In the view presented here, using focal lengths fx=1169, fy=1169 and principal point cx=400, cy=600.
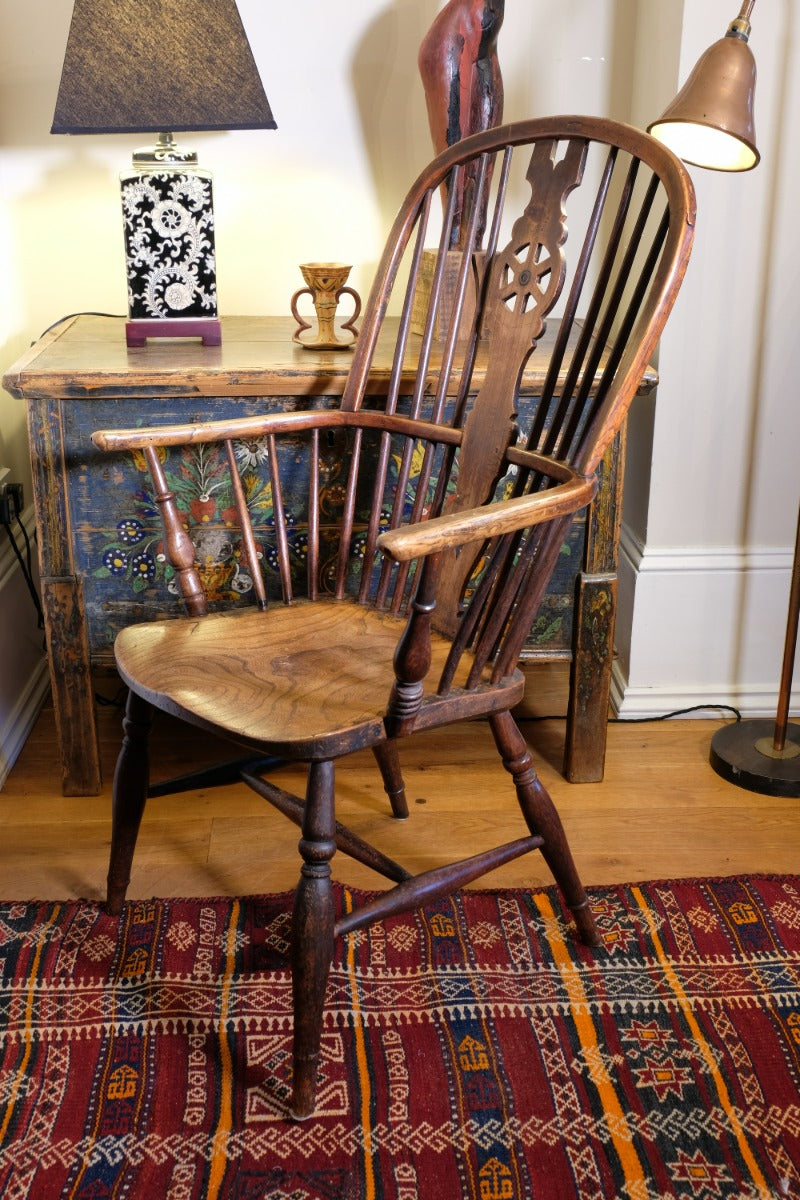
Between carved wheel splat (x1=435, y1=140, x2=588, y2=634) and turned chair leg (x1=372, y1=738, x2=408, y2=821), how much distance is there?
0.35 meters

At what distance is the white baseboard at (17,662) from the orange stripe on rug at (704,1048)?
4.15ft

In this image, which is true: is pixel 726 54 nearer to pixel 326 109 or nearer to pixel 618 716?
pixel 326 109

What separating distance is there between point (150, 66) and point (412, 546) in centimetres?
119

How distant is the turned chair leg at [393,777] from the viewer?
208 centimetres

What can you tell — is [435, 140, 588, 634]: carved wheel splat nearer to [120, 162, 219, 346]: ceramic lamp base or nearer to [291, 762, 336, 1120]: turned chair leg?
[291, 762, 336, 1120]: turned chair leg

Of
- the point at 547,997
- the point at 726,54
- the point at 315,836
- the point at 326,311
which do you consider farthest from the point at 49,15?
the point at 547,997

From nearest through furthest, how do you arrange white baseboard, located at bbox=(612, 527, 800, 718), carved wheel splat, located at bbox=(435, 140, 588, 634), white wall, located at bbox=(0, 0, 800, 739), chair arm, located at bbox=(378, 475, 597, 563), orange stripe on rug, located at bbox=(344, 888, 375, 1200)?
1. chair arm, located at bbox=(378, 475, 597, 563)
2. orange stripe on rug, located at bbox=(344, 888, 375, 1200)
3. carved wheel splat, located at bbox=(435, 140, 588, 634)
4. white wall, located at bbox=(0, 0, 800, 739)
5. white baseboard, located at bbox=(612, 527, 800, 718)

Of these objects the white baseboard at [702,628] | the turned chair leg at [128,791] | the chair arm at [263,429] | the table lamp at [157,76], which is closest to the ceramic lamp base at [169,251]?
the table lamp at [157,76]

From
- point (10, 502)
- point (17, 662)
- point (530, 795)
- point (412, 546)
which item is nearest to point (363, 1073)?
point (530, 795)

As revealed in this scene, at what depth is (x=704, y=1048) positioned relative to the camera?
64.1 inches

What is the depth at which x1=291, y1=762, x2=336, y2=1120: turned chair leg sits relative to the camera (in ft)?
Result: 4.75

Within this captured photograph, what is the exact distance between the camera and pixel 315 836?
1452mm

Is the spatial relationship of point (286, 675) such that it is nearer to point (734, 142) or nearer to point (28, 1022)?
point (28, 1022)

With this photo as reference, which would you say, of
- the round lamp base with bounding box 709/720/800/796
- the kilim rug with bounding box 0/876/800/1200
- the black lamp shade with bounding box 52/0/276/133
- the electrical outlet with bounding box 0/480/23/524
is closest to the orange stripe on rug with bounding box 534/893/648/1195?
the kilim rug with bounding box 0/876/800/1200
